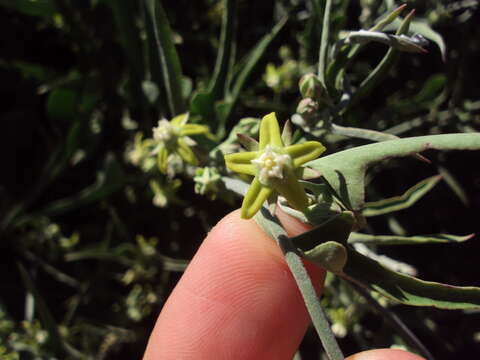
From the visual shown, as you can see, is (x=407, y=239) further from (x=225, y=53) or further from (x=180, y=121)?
(x=225, y=53)

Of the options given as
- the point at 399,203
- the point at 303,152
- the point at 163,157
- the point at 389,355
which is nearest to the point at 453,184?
the point at 399,203

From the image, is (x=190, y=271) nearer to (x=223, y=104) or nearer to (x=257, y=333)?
(x=257, y=333)

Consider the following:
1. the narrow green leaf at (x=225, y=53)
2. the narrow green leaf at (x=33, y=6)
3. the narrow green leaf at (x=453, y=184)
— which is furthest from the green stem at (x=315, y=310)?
the narrow green leaf at (x=33, y=6)

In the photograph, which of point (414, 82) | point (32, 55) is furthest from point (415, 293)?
point (32, 55)

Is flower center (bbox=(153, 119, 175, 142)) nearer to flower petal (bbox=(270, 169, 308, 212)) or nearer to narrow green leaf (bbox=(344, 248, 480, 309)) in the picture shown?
flower petal (bbox=(270, 169, 308, 212))

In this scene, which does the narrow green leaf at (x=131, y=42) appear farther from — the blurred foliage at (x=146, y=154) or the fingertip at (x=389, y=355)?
the fingertip at (x=389, y=355)

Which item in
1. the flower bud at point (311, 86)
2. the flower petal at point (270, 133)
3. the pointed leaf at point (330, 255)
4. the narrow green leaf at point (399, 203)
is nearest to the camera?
the pointed leaf at point (330, 255)
